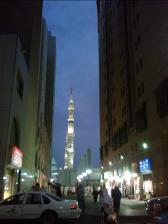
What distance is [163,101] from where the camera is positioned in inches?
1318

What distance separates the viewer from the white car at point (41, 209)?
50.1 ft

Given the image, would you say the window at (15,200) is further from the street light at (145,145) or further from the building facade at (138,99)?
the street light at (145,145)

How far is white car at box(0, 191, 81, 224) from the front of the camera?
15258mm

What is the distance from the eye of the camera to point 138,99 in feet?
148

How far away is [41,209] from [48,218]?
0.54m

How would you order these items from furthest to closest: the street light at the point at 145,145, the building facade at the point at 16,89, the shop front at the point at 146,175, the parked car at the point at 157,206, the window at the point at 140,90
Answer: the window at the point at 140,90 → the street light at the point at 145,145 → the shop front at the point at 146,175 → the building facade at the point at 16,89 → the parked car at the point at 157,206

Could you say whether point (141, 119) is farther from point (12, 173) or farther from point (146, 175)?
point (12, 173)

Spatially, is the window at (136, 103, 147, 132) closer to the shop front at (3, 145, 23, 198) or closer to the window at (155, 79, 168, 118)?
the window at (155, 79, 168, 118)

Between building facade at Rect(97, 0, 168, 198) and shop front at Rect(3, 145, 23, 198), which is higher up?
building facade at Rect(97, 0, 168, 198)

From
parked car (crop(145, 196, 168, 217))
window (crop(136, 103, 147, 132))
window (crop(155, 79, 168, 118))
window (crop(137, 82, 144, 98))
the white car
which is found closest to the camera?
the white car

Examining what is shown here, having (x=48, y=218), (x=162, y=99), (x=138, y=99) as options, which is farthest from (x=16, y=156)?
(x=138, y=99)

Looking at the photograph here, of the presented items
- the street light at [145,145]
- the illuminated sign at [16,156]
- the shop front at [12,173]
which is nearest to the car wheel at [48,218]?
the shop front at [12,173]

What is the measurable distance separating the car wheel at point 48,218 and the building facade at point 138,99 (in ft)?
66.9

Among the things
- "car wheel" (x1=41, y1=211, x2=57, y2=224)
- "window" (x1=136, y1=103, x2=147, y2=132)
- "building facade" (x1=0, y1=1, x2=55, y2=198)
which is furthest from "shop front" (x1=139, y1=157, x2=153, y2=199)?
"car wheel" (x1=41, y1=211, x2=57, y2=224)
